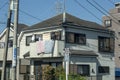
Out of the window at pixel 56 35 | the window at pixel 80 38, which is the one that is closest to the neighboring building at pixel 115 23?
the window at pixel 80 38

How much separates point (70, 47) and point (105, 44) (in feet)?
21.0

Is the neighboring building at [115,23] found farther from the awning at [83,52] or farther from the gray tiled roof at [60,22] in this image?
the awning at [83,52]

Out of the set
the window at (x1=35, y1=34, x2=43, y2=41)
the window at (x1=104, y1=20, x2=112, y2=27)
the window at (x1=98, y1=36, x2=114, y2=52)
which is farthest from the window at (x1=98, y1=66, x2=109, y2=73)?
the window at (x1=104, y1=20, x2=112, y2=27)

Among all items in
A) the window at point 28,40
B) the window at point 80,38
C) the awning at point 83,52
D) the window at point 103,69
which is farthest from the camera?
the window at point 28,40

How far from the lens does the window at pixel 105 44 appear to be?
136 ft

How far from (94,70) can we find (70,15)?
305 inches

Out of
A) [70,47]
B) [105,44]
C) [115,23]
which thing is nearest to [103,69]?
[105,44]

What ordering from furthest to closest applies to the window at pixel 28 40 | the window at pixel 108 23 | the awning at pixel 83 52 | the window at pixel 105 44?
the window at pixel 108 23
the window at pixel 28 40
the window at pixel 105 44
the awning at pixel 83 52

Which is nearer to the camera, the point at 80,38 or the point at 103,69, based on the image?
the point at 80,38

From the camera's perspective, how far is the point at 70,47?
123ft

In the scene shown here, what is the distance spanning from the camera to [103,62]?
4131 centimetres

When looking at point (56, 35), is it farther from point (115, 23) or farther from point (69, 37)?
point (115, 23)

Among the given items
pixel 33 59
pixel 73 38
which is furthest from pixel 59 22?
pixel 33 59

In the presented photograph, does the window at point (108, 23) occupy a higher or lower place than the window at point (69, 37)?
higher
